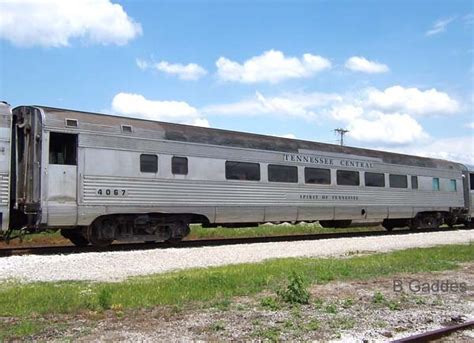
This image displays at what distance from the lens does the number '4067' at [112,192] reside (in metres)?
14.1

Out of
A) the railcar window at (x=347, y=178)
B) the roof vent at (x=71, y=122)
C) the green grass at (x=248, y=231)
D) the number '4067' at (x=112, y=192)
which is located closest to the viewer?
the roof vent at (x=71, y=122)

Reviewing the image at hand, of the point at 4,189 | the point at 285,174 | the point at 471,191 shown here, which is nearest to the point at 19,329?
the point at 4,189

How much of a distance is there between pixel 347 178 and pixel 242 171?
5.53 metres

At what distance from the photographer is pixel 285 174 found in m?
18.6

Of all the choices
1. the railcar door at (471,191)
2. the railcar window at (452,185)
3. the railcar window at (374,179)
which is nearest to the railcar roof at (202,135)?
the railcar window at (374,179)

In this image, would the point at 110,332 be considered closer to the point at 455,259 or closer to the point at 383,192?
the point at 455,259

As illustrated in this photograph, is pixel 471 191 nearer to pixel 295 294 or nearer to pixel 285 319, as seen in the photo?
pixel 295 294

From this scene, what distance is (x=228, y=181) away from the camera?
16.8 m

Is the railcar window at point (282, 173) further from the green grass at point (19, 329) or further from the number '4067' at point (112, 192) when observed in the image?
the green grass at point (19, 329)

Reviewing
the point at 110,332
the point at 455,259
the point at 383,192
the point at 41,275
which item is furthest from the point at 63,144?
the point at 383,192

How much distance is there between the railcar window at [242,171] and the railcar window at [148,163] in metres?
2.52

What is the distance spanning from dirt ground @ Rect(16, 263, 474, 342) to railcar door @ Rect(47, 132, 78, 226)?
6.84 meters

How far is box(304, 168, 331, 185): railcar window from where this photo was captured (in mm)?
19391

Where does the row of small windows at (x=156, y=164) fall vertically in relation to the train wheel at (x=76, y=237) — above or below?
above
